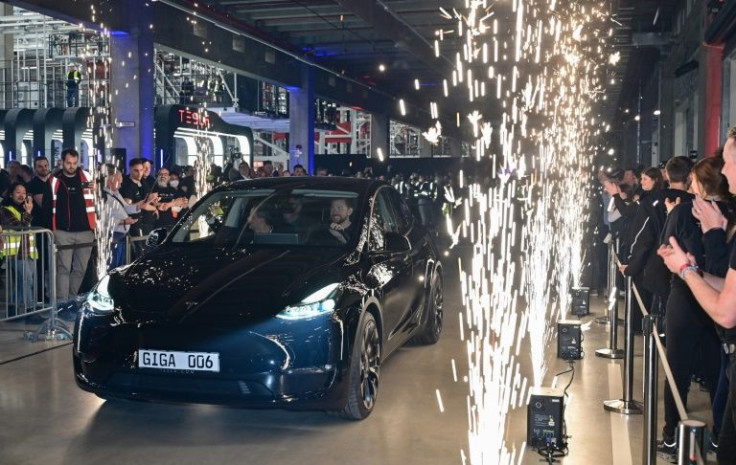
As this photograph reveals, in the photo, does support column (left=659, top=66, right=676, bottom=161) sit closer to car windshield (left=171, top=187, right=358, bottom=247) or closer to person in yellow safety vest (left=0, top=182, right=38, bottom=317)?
A: person in yellow safety vest (left=0, top=182, right=38, bottom=317)

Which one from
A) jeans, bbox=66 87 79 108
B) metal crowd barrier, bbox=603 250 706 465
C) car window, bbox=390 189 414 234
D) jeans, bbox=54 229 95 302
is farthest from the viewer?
jeans, bbox=66 87 79 108

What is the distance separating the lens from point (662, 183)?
8.08 m

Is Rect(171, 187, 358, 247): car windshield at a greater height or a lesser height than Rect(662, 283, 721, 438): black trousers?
greater

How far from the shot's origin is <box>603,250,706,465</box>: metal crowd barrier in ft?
7.63

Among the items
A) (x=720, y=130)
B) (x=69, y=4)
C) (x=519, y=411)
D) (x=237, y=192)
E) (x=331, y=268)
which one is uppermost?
(x=69, y=4)

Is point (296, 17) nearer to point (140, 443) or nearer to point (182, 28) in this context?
point (182, 28)

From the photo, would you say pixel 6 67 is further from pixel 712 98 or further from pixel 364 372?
pixel 364 372

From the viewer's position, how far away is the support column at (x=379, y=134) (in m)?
36.6

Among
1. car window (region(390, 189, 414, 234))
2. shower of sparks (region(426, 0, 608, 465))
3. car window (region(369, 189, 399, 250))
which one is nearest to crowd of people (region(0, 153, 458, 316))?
shower of sparks (region(426, 0, 608, 465))

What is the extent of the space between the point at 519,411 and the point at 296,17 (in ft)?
51.5

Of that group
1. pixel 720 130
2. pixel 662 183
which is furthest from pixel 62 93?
pixel 662 183

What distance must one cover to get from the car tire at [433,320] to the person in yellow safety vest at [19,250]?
394 centimetres

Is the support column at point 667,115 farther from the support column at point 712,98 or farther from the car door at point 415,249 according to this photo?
the car door at point 415,249

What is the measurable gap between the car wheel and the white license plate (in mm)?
842
